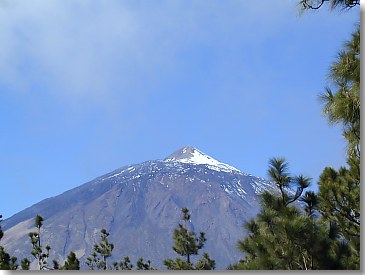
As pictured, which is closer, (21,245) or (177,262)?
(177,262)

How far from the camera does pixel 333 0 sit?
130 inches

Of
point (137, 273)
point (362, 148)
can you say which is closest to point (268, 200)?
point (362, 148)

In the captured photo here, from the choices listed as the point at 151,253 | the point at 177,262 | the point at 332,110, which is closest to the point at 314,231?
the point at 332,110

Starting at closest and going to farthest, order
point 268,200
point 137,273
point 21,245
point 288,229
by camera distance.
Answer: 1. point 137,273
2. point 288,229
3. point 268,200
4. point 21,245

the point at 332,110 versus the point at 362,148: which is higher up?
the point at 332,110

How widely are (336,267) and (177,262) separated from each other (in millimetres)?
9480

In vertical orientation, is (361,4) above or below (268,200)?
above

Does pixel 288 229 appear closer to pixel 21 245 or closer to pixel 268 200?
pixel 268 200

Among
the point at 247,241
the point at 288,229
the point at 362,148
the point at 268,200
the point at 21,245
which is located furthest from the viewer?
the point at 21,245

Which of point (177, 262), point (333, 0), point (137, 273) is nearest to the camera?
point (137, 273)

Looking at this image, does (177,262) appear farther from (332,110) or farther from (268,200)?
(332,110)

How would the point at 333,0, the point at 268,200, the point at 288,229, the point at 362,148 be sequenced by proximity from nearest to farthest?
the point at 362,148 → the point at 333,0 → the point at 288,229 → the point at 268,200

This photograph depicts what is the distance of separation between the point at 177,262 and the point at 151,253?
620 feet

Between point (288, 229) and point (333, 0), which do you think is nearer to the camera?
point (333, 0)
